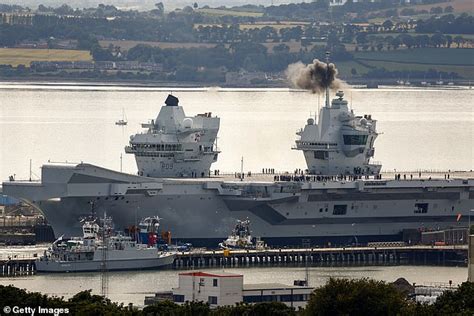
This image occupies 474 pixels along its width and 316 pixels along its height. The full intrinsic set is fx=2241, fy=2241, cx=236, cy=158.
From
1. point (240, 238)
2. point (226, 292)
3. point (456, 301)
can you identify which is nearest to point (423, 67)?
point (240, 238)

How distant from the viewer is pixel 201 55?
182 m

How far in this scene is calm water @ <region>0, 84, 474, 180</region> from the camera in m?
107

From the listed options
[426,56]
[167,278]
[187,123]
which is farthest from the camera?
[426,56]

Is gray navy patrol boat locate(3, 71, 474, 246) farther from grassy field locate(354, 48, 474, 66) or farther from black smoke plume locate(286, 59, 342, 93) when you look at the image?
grassy field locate(354, 48, 474, 66)

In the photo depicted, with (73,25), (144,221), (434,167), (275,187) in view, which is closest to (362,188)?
(275,187)

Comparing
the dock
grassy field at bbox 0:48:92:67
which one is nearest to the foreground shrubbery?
the dock

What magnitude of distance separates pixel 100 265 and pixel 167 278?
2.94m

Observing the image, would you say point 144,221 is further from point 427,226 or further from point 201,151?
point 427,226

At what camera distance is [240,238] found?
72250 mm

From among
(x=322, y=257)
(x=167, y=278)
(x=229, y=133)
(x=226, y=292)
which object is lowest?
(x=226, y=292)

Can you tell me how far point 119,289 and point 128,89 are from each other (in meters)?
123

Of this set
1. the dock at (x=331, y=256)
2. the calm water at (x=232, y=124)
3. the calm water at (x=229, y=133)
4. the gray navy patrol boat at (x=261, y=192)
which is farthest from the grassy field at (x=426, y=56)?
the dock at (x=331, y=256)

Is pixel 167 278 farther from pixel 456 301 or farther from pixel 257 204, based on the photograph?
pixel 456 301

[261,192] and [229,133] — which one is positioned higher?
[229,133]
